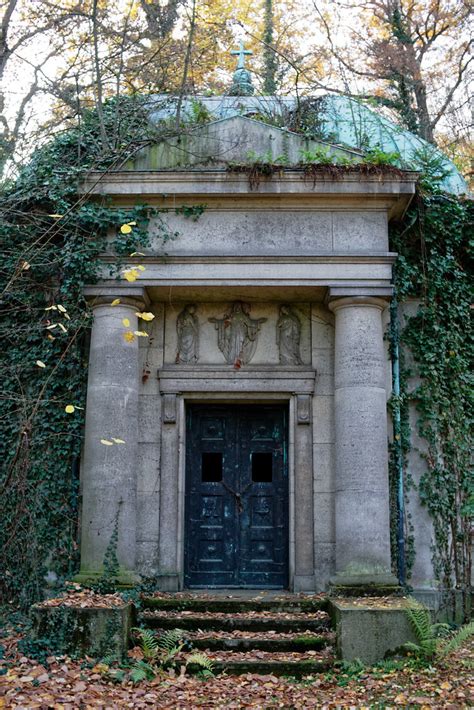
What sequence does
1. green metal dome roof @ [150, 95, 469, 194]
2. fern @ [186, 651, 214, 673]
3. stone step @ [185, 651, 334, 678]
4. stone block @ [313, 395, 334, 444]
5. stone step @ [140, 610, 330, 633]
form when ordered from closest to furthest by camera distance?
fern @ [186, 651, 214, 673], stone step @ [185, 651, 334, 678], stone step @ [140, 610, 330, 633], stone block @ [313, 395, 334, 444], green metal dome roof @ [150, 95, 469, 194]

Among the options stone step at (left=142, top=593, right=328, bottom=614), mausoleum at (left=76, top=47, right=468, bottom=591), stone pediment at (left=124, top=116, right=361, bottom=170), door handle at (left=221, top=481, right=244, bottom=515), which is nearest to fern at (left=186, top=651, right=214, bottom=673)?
stone step at (left=142, top=593, right=328, bottom=614)

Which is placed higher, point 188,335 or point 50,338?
point 188,335

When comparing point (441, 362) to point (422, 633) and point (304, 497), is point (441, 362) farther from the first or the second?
point (422, 633)

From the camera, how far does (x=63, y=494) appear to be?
30.1 feet

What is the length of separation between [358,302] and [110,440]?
10.7 feet

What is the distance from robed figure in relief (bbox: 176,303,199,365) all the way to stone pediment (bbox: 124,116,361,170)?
5.93 feet

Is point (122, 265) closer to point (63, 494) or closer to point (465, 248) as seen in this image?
point (63, 494)

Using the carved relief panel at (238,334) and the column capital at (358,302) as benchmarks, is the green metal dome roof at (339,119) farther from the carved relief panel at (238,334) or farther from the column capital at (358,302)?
the carved relief panel at (238,334)

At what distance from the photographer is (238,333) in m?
9.84

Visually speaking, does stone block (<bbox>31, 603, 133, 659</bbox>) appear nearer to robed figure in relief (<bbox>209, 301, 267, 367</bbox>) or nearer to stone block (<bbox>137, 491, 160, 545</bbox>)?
stone block (<bbox>137, 491, 160, 545</bbox>)

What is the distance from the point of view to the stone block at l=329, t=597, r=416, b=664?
750 cm

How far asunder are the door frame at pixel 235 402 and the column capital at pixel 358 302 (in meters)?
0.98

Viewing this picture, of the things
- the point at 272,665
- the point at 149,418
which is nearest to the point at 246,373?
the point at 149,418

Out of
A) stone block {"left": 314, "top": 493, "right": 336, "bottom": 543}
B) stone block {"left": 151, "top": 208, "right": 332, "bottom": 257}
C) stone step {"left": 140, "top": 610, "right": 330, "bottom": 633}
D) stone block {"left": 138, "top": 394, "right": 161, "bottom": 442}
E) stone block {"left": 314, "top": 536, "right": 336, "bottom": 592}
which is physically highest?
stone block {"left": 151, "top": 208, "right": 332, "bottom": 257}
